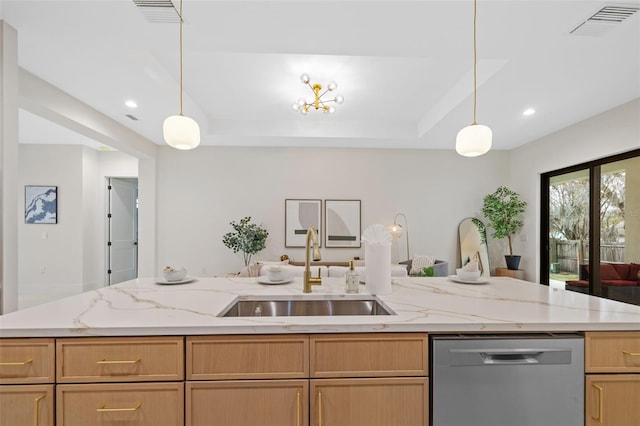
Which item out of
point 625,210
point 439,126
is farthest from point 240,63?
point 625,210

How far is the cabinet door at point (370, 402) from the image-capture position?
1.19 metres

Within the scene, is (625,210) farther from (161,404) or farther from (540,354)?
(161,404)

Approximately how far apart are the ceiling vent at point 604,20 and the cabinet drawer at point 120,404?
3143 millimetres

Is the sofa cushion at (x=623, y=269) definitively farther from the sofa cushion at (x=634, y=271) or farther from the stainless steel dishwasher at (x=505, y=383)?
the stainless steel dishwasher at (x=505, y=383)

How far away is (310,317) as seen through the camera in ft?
4.24

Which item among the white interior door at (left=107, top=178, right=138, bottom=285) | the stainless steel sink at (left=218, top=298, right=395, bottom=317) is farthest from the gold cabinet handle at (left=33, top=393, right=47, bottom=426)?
the white interior door at (left=107, top=178, right=138, bottom=285)

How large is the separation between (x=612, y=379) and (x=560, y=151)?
4292 mm

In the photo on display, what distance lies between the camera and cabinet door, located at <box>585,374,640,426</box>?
3.95ft

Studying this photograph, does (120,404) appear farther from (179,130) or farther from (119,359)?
(179,130)

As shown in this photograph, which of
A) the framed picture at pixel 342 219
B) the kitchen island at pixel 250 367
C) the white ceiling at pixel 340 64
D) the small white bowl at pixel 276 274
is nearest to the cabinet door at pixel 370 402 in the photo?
the kitchen island at pixel 250 367

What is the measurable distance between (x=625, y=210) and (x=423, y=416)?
13.7 feet

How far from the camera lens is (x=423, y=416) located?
1.20m

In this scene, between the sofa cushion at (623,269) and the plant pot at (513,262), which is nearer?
the sofa cushion at (623,269)

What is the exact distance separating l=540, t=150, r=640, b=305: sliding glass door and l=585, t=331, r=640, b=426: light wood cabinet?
11.2 feet
